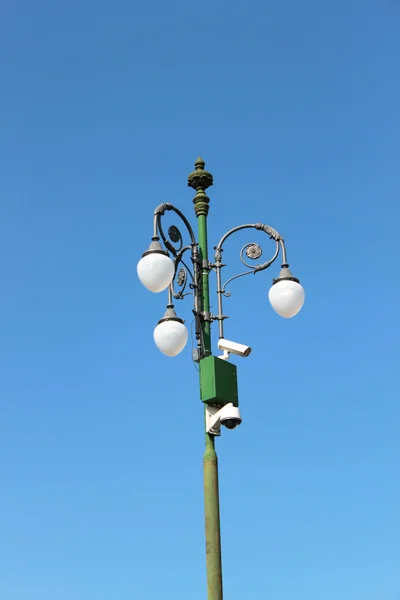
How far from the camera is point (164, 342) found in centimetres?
976

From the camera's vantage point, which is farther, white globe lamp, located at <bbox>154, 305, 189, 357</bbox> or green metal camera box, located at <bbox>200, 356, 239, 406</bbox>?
white globe lamp, located at <bbox>154, 305, 189, 357</bbox>

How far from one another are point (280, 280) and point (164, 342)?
1605mm

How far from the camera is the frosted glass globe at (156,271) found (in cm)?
951

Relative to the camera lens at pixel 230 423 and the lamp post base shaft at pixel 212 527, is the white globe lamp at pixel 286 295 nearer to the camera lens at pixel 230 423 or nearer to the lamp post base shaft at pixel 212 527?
the camera lens at pixel 230 423

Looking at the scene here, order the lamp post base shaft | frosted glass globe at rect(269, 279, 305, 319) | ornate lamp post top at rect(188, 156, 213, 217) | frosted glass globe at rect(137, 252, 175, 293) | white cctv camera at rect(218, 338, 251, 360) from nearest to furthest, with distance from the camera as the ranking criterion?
the lamp post base shaft → frosted glass globe at rect(137, 252, 175, 293) → white cctv camera at rect(218, 338, 251, 360) → frosted glass globe at rect(269, 279, 305, 319) → ornate lamp post top at rect(188, 156, 213, 217)

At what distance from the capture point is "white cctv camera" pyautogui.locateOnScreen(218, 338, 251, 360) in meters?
9.70

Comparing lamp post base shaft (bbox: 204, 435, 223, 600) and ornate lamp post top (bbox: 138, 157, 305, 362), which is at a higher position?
ornate lamp post top (bbox: 138, 157, 305, 362)

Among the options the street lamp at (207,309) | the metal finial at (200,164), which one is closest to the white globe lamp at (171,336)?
the street lamp at (207,309)

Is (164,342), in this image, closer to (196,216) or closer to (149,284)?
(149,284)

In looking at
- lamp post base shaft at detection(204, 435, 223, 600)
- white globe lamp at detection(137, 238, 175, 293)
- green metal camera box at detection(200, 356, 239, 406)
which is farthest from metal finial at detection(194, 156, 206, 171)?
lamp post base shaft at detection(204, 435, 223, 600)

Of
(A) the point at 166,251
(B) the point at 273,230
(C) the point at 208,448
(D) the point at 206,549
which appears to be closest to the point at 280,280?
(B) the point at 273,230

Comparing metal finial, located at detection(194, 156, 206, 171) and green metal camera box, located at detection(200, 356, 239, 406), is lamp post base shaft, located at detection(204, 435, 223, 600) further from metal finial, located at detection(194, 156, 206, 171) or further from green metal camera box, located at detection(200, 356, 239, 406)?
metal finial, located at detection(194, 156, 206, 171)

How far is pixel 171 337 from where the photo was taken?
9.73 m

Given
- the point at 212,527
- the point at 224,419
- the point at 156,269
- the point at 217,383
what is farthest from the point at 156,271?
the point at 212,527
